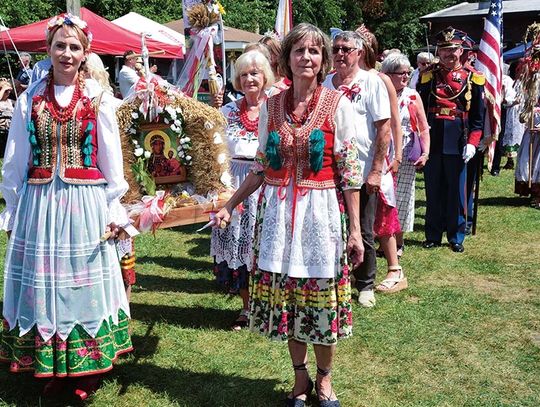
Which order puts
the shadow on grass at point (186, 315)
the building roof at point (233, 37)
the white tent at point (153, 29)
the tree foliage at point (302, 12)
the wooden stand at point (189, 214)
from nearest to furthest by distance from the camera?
the wooden stand at point (189, 214) → the shadow on grass at point (186, 315) → the white tent at point (153, 29) → the building roof at point (233, 37) → the tree foliage at point (302, 12)

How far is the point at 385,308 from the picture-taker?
5137mm

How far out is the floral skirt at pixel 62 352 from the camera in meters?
3.31

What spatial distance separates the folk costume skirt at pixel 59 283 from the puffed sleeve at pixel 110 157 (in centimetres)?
5

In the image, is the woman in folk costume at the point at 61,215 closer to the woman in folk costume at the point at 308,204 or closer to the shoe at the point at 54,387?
the shoe at the point at 54,387

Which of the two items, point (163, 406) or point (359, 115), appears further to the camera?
point (359, 115)

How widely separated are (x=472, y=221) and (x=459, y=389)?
409 cm

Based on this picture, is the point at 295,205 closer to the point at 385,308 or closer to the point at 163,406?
the point at 163,406

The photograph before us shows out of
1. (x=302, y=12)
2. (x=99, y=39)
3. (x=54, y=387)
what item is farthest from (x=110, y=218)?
(x=302, y=12)

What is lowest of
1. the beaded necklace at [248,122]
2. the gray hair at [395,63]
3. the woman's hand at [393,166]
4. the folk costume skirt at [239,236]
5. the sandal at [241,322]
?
the sandal at [241,322]

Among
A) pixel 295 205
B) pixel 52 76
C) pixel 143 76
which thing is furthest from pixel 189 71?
pixel 295 205

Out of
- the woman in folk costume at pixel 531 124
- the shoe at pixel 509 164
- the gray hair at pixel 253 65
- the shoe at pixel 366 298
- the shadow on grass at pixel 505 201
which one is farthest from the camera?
the shoe at pixel 509 164

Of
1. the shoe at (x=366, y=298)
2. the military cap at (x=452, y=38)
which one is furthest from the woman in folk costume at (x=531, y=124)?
the shoe at (x=366, y=298)

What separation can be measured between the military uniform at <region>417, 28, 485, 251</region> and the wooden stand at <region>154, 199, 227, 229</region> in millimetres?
3538

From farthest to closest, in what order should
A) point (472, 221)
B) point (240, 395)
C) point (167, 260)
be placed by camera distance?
1. point (472, 221)
2. point (167, 260)
3. point (240, 395)
